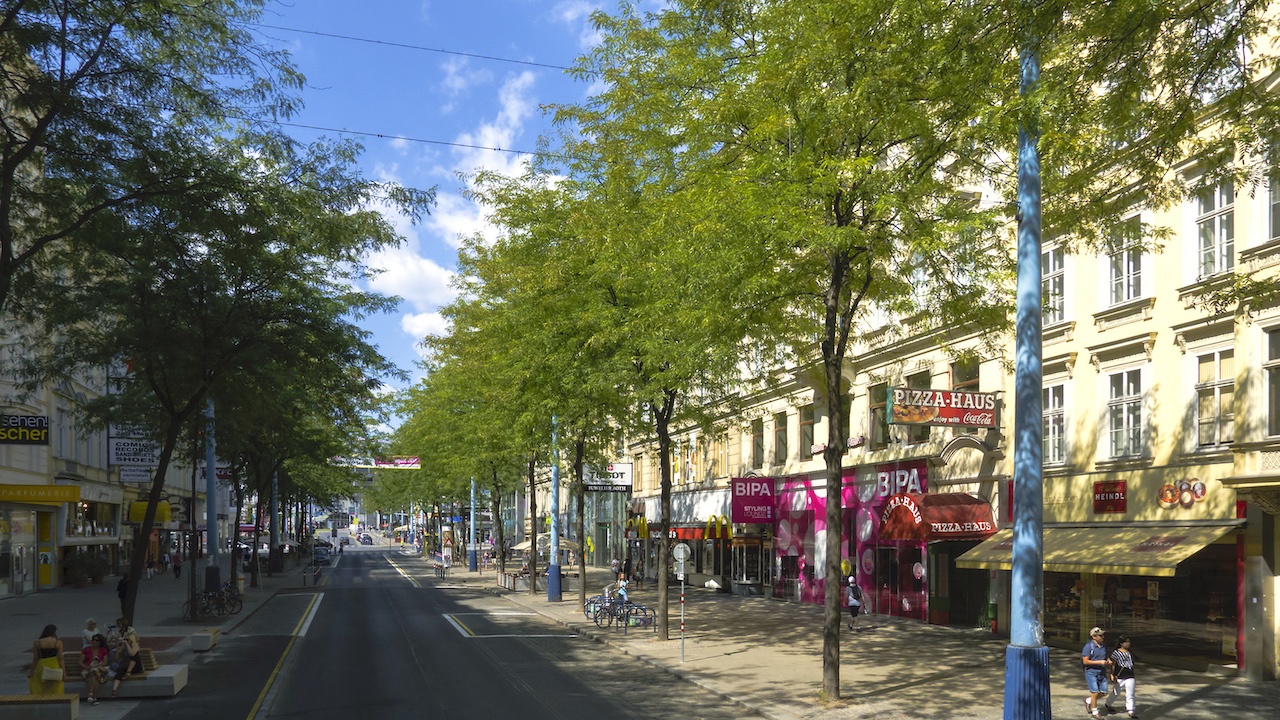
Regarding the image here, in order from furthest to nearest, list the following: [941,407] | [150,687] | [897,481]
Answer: [897,481] → [941,407] → [150,687]

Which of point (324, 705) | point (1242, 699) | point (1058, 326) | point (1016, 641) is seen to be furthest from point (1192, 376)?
point (324, 705)

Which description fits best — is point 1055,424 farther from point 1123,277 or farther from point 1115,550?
point 1115,550

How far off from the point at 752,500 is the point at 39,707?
92.1ft

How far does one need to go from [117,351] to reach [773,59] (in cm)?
1563

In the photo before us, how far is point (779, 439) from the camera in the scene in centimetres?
4138

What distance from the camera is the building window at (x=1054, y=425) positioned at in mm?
24344

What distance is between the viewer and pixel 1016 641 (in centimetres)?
1081

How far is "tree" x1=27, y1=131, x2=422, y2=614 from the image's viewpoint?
1720 cm

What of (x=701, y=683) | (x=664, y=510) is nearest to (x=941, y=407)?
(x=664, y=510)

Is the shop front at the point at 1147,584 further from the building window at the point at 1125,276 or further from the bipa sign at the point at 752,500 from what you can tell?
the bipa sign at the point at 752,500

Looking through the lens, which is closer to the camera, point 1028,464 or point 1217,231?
point 1028,464

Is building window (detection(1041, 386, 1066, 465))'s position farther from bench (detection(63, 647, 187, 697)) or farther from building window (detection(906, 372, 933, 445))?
bench (detection(63, 647, 187, 697))

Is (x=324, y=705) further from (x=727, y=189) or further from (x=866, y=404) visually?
(x=866, y=404)

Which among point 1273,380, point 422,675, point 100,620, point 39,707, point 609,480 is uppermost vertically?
point 1273,380
